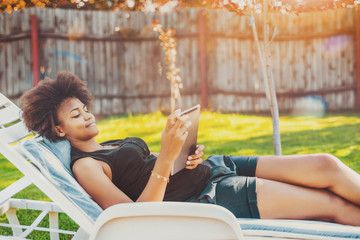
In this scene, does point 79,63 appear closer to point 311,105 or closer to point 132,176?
point 311,105

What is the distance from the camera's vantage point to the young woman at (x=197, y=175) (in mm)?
2174

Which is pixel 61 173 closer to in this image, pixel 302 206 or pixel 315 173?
pixel 302 206

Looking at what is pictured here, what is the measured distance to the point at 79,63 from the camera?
329 inches

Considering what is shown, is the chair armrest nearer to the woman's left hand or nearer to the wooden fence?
the woman's left hand

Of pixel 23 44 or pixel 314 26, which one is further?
pixel 314 26

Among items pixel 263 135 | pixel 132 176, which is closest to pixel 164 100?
pixel 263 135

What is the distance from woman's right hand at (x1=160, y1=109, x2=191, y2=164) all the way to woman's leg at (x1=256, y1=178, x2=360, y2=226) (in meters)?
0.61

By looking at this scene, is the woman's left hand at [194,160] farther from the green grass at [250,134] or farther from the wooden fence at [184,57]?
the wooden fence at [184,57]

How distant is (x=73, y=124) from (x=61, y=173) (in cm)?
40

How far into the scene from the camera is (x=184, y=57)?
8.45m

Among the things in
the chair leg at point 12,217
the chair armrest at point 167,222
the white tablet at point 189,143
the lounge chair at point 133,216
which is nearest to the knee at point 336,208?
the lounge chair at point 133,216

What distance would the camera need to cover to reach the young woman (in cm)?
217

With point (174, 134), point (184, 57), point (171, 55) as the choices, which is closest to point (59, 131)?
point (174, 134)

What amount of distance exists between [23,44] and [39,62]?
48cm
